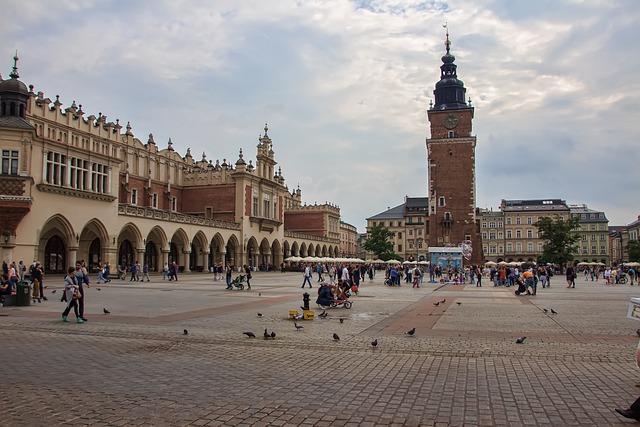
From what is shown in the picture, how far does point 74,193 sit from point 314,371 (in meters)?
34.7

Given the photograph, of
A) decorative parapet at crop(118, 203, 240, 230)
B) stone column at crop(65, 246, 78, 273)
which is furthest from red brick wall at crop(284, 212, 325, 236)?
stone column at crop(65, 246, 78, 273)

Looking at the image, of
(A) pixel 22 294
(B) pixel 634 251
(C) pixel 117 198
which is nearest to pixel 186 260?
(C) pixel 117 198

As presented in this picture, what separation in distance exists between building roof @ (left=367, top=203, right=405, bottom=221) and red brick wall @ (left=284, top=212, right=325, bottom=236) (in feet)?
117

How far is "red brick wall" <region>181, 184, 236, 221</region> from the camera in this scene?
6450cm

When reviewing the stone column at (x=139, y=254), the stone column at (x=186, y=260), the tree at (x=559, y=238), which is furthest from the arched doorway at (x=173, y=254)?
the tree at (x=559, y=238)

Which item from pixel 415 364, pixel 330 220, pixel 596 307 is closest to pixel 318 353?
pixel 415 364

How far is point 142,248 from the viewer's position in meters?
45.3

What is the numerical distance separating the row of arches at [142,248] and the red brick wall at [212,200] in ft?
12.3

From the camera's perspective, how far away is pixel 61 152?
37.9 meters

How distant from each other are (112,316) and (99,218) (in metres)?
27.6

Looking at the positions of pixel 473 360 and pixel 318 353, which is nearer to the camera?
pixel 473 360

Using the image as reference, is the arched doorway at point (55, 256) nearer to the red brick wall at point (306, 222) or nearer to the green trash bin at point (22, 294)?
the green trash bin at point (22, 294)

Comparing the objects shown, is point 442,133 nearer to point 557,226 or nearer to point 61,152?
point 557,226

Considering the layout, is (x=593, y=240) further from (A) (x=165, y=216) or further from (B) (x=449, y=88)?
(A) (x=165, y=216)
